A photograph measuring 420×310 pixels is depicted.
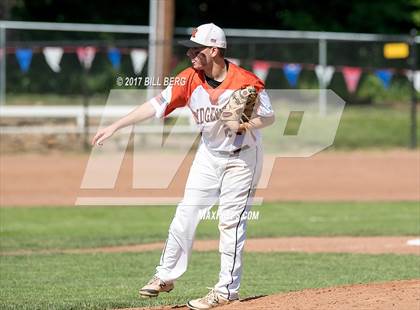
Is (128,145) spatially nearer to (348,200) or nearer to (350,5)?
(348,200)

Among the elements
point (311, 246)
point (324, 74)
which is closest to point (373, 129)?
point (324, 74)

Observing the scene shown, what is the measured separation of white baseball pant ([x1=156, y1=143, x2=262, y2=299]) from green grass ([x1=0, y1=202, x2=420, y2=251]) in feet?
18.2

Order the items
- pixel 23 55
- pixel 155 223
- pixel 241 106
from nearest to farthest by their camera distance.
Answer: pixel 241 106 → pixel 155 223 → pixel 23 55

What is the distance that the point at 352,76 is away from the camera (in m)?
26.4

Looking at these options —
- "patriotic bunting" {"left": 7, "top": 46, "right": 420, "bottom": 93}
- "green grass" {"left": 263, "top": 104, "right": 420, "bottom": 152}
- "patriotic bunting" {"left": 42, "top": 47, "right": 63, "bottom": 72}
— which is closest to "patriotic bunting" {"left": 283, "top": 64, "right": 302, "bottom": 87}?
"patriotic bunting" {"left": 7, "top": 46, "right": 420, "bottom": 93}

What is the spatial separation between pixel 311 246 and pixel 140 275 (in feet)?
10.1

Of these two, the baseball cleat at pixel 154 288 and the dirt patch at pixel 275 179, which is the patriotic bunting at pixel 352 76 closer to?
the dirt patch at pixel 275 179

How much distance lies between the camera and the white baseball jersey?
7457 millimetres

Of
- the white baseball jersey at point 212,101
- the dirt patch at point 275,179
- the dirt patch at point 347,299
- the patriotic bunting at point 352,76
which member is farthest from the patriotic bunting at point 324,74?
the white baseball jersey at point 212,101

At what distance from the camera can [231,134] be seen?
7.50m

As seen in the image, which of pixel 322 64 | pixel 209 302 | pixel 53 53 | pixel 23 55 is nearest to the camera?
pixel 209 302

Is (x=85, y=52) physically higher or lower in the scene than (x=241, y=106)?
lower

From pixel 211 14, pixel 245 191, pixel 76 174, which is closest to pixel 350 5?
pixel 211 14

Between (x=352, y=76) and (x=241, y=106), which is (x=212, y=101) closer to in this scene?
(x=241, y=106)
